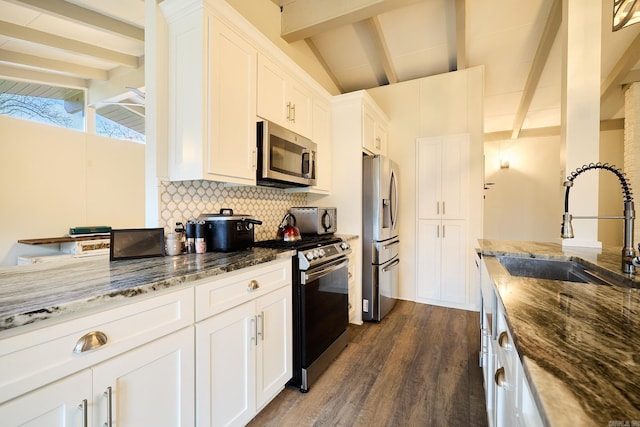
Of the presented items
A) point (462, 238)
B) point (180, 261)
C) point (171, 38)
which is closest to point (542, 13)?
point (462, 238)

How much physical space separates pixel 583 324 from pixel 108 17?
4189mm

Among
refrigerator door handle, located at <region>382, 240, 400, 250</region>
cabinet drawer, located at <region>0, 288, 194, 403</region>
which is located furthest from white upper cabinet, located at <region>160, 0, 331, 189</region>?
refrigerator door handle, located at <region>382, 240, 400, 250</region>

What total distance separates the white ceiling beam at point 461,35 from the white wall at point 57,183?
219 inches

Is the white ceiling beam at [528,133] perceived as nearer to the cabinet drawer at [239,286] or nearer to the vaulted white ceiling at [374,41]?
the vaulted white ceiling at [374,41]

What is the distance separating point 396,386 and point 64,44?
4859mm

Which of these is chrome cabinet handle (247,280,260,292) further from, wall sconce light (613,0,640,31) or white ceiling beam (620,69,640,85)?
white ceiling beam (620,69,640,85)

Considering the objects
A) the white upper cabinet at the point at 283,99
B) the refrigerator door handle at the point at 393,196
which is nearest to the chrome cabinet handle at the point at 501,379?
the white upper cabinet at the point at 283,99

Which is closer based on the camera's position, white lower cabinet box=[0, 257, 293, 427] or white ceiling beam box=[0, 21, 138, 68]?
Result: white lower cabinet box=[0, 257, 293, 427]

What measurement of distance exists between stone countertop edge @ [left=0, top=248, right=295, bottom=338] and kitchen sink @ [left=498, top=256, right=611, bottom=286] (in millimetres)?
1658

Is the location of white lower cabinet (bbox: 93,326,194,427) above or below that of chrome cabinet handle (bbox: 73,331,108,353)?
below

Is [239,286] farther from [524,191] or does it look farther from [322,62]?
[524,191]

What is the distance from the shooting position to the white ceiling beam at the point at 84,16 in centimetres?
238

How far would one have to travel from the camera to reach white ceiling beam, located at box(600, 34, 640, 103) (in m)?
3.52

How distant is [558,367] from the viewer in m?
0.45
